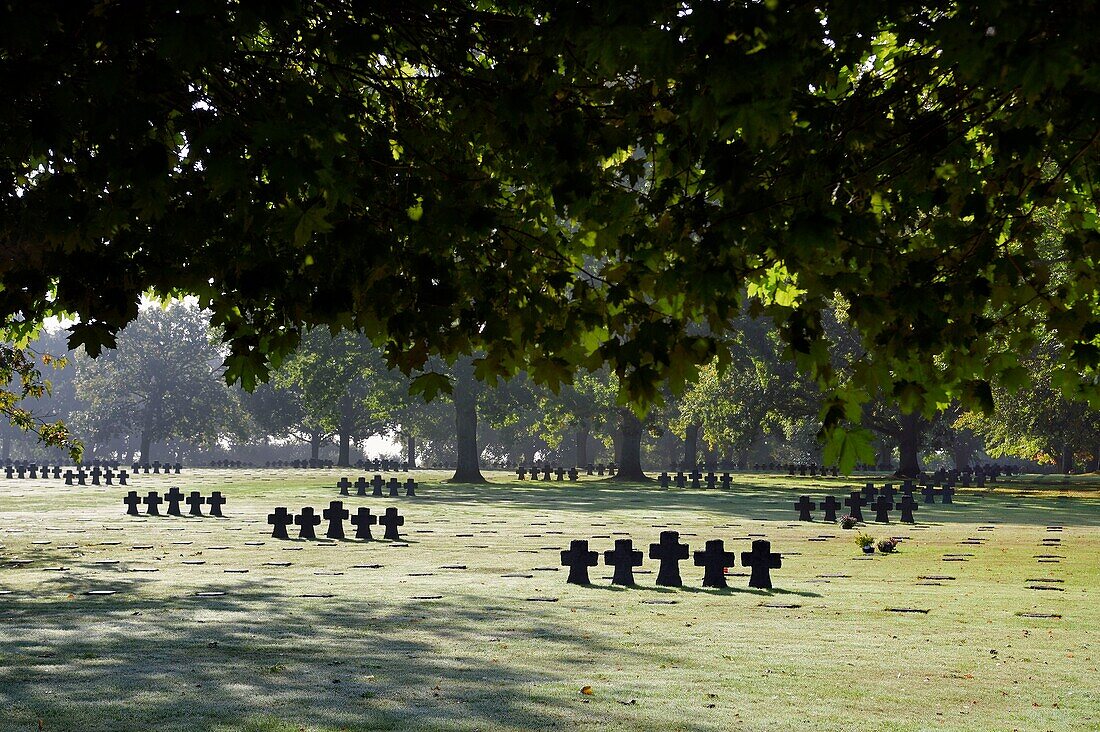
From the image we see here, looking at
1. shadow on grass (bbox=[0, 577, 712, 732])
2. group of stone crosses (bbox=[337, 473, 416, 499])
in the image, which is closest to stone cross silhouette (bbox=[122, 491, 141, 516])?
group of stone crosses (bbox=[337, 473, 416, 499])

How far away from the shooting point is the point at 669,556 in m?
15.9

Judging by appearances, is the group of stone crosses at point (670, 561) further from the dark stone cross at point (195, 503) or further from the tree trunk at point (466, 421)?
the tree trunk at point (466, 421)

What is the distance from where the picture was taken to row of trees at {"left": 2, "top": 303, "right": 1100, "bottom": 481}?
50812 mm

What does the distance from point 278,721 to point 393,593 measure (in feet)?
24.4

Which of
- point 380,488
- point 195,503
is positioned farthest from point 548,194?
point 380,488

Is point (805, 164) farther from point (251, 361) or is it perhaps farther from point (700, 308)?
point (251, 361)

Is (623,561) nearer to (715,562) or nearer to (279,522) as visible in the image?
(715,562)

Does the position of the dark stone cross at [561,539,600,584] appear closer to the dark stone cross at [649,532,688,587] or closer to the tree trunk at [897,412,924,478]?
the dark stone cross at [649,532,688,587]

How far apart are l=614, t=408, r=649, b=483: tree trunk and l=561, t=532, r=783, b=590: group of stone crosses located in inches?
1814

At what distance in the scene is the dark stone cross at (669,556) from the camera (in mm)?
15852

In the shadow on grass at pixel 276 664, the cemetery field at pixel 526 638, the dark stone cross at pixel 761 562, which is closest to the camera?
the shadow on grass at pixel 276 664

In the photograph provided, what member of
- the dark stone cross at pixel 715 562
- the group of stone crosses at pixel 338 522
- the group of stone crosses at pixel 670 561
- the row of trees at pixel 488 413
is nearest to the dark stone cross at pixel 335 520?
the group of stone crosses at pixel 338 522

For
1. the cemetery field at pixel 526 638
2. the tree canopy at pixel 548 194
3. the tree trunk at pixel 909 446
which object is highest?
the tree canopy at pixel 548 194

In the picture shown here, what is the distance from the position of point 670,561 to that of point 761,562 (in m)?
1.27
